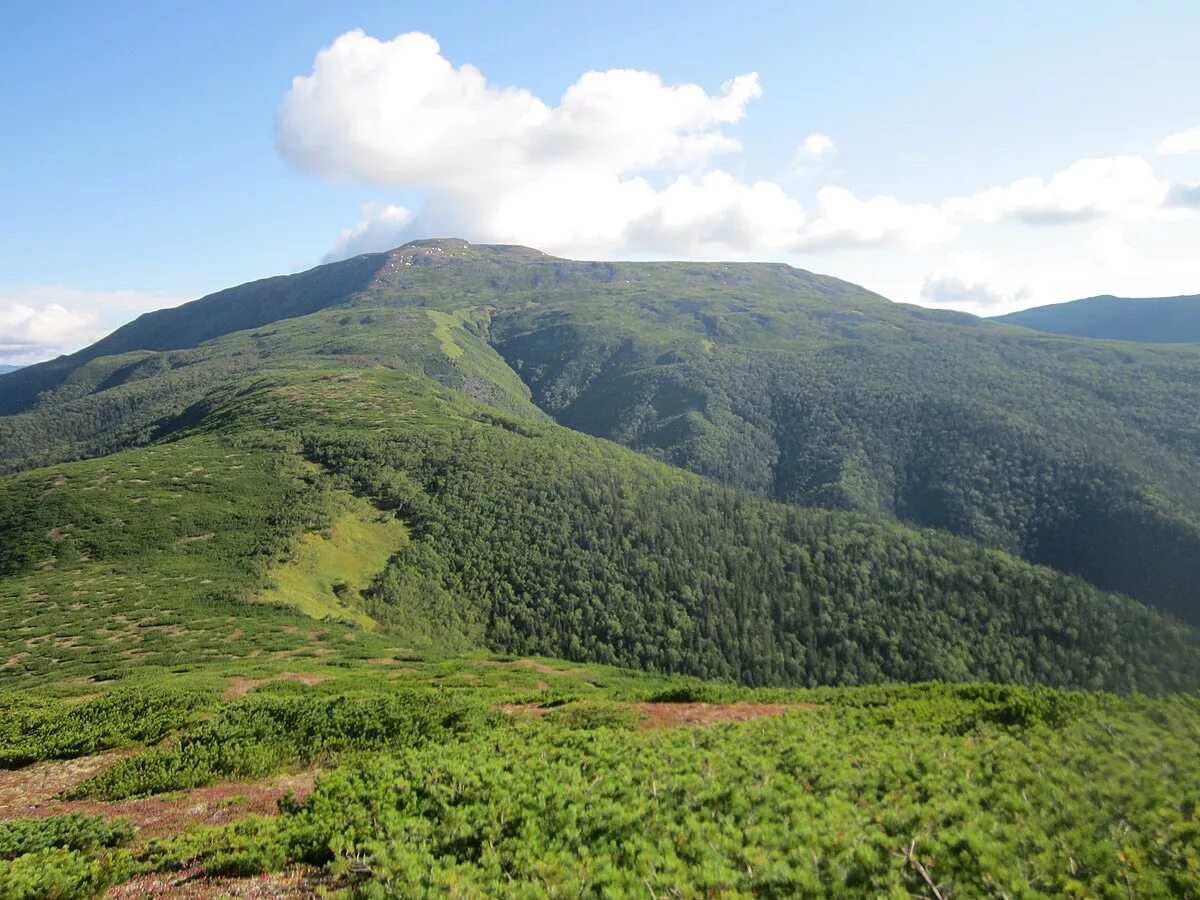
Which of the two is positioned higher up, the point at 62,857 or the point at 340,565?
the point at 62,857

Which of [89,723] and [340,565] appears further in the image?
[340,565]

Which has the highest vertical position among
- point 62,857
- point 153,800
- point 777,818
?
point 62,857

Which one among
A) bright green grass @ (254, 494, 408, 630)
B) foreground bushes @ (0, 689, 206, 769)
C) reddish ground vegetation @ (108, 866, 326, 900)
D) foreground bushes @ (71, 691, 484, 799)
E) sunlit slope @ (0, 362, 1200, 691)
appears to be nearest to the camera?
reddish ground vegetation @ (108, 866, 326, 900)

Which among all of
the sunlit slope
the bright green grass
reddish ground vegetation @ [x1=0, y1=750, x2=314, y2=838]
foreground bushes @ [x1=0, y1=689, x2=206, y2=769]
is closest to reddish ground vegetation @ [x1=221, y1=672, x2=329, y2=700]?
foreground bushes @ [x1=0, y1=689, x2=206, y2=769]

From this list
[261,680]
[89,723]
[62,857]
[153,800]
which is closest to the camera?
[62,857]

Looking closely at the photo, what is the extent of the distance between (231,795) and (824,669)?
152655 millimetres

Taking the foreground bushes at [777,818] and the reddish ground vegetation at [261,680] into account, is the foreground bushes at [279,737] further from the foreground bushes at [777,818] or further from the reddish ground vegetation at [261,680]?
the reddish ground vegetation at [261,680]

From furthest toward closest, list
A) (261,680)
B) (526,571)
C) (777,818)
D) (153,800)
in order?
1. (526,571)
2. (261,680)
3. (153,800)
4. (777,818)

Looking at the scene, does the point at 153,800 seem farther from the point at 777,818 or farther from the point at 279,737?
the point at 777,818

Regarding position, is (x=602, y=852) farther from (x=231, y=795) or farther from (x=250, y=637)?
(x=250, y=637)

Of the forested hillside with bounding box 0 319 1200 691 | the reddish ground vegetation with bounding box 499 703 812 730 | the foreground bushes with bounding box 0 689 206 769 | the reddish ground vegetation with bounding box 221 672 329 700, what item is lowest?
the forested hillside with bounding box 0 319 1200 691

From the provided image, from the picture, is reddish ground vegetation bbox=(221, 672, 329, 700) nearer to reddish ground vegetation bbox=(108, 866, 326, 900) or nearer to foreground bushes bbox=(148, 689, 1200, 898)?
foreground bushes bbox=(148, 689, 1200, 898)

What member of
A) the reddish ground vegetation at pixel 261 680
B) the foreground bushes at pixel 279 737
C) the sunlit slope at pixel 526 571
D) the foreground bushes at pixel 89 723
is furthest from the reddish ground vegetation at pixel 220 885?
the sunlit slope at pixel 526 571

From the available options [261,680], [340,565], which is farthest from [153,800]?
[340,565]
